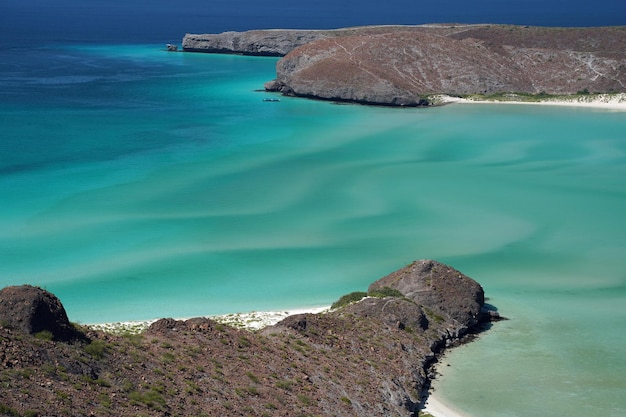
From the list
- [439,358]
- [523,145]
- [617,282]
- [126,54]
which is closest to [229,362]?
[439,358]

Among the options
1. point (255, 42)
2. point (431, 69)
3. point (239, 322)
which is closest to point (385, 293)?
point (239, 322)

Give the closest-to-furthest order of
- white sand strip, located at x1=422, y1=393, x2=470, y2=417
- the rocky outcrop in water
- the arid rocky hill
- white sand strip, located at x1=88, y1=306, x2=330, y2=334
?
the arid rocky hill, white sand strip, located at x1=422, y1=393, x2=470, y2=417, white sand strip, located at x1=88, y1=306, x2=330, y2=334, the rocky outcrop in water

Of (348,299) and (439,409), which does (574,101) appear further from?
(439,409)

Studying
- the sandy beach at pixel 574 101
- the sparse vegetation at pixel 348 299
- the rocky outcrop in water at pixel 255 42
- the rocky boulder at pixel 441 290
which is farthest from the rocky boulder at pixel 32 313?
the rocky outcrop in water at pixel 255 42

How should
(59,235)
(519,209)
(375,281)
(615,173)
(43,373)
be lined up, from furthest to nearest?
(615,173)
(519,209)
(59,235)
(375,281)
(43,373)

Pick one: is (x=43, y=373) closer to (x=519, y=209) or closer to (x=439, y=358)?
(x=439, y=358)

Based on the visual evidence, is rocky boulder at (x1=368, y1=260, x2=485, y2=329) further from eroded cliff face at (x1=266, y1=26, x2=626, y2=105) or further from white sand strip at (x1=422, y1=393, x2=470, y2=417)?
eroded cliff face at (x1=266, y1=26, x2=626, y2=105)

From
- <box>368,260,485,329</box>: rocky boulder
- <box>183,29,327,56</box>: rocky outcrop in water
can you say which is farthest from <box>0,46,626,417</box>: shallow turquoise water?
<box>183,29,327,56</box>: rocky outcrop in water
